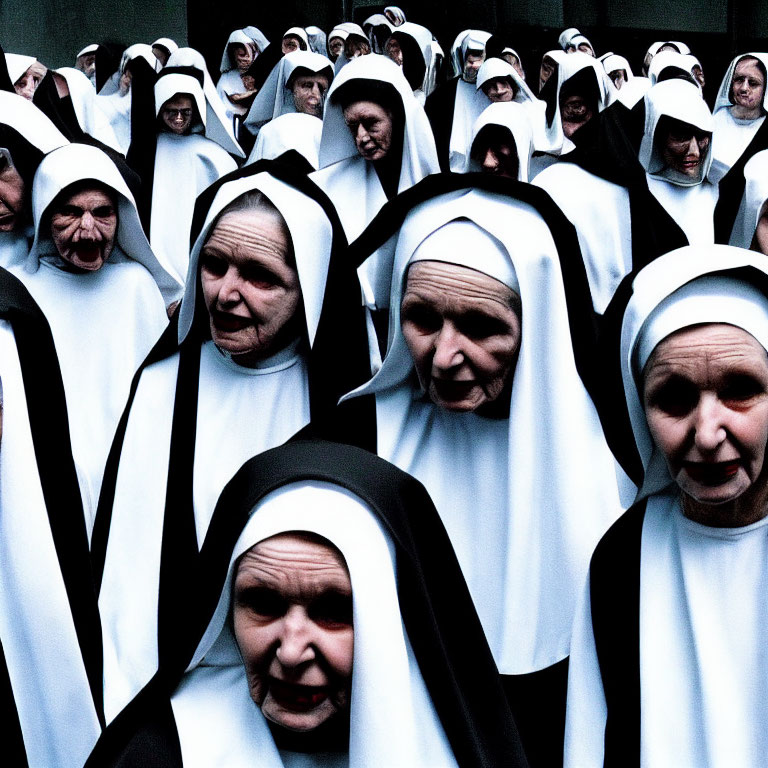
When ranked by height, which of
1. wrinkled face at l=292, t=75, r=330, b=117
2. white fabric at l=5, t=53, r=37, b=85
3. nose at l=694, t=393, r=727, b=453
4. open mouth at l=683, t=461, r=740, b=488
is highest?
white fabric at l=5, t=53, r=37, b=85

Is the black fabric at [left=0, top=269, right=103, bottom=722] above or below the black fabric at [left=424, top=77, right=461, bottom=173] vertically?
below

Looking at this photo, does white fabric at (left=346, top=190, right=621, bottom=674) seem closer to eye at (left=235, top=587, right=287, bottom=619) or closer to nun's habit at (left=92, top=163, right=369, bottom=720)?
nun's habit at (left=92, top=163, right=369, bottom=720)

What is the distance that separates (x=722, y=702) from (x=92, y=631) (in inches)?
72.5

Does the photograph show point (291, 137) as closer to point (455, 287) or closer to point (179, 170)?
point (179, 170)

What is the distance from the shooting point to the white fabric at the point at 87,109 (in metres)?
11.3

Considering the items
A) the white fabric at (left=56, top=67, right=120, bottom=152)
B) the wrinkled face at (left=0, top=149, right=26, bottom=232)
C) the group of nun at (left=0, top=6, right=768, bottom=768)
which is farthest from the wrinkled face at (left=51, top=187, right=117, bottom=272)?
the white fabric at (left=56, top=67, right=120, bottom=152)

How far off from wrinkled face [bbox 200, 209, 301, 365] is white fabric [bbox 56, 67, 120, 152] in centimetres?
740

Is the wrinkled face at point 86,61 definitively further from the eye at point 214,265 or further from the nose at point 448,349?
the nose at point 448,349

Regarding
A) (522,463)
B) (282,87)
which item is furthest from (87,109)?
(522,463)

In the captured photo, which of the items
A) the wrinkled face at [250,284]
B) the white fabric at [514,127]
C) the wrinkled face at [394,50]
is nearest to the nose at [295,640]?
the wrinkled face at [250,284]

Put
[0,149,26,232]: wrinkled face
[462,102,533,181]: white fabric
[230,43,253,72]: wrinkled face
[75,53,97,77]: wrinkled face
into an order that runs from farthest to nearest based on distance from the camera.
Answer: [230,43,253,72]: wrinkled face, [75,53,97,77]: wrinkled face, [462,102,533,181]: white fabric, [0,149,26,232]: wrinkled face

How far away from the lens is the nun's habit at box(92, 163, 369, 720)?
12.7 ft

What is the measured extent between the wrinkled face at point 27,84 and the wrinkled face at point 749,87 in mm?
6485

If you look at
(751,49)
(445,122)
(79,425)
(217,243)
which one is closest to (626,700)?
(217,243)
